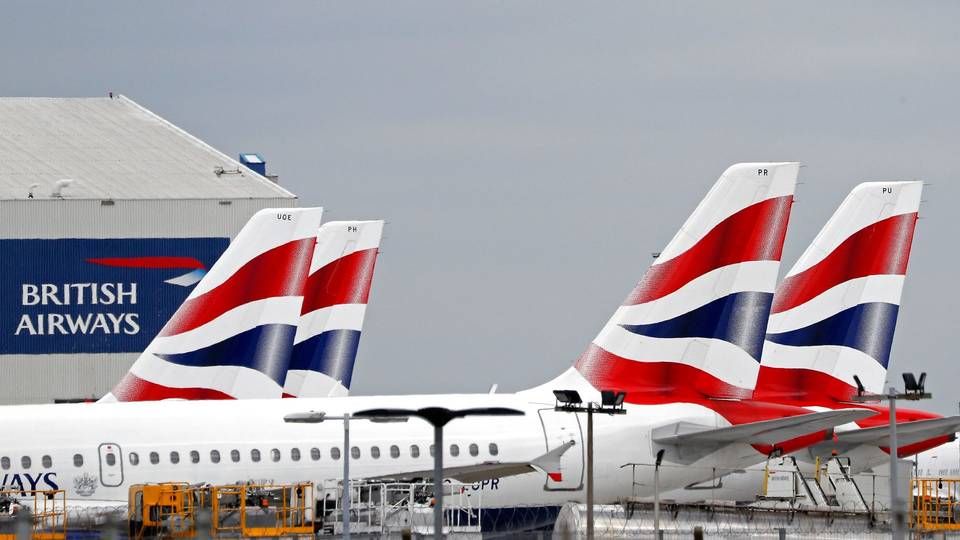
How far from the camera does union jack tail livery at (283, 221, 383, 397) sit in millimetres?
63531

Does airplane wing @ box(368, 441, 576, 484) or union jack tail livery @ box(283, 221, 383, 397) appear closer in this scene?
airplane wing @ box(368, 441, 576, 484)

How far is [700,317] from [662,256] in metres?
1.98

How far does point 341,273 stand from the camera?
64.6 m

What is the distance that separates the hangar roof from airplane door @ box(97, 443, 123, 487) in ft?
136

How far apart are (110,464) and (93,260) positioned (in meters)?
40.9

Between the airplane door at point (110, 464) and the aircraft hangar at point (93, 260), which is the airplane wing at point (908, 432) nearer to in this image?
the airplane door at point (110, 464)

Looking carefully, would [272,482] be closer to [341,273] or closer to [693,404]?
[693,404]

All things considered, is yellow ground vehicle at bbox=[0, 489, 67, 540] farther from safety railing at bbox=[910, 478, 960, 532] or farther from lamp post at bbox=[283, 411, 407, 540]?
safety railing at bbox=[910, 478, 960, 532]

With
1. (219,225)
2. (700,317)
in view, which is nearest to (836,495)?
(700,317)

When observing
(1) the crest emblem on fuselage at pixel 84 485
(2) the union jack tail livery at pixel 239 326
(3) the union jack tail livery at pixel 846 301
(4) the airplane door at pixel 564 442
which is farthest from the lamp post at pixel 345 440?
(3) the union jack tail livery at pixel 846 301

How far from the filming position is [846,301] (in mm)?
58031

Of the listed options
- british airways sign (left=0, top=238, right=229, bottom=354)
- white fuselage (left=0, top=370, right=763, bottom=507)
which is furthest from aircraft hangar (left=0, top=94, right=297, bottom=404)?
white fuselage (left=0, top=370, right=763, bottom=507)

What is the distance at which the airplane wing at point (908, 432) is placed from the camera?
4978 cm

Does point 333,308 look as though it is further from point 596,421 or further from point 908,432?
point 908,432
